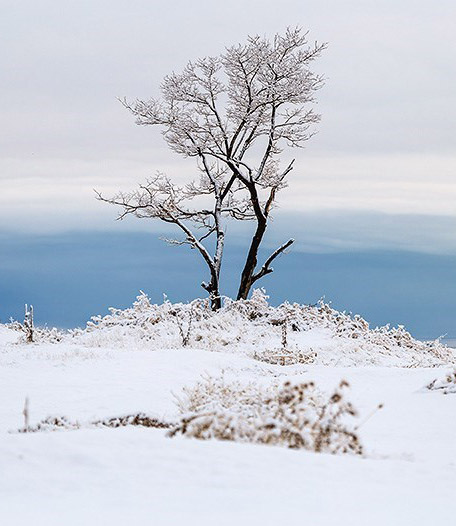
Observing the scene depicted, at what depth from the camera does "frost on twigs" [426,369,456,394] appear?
30.8 ft

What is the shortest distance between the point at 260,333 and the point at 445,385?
339 inches

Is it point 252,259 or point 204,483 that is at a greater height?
point 252,259

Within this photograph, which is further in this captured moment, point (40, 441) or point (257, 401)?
point (257, 401)

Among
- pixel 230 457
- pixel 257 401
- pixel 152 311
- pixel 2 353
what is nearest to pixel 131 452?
pixel 230 457

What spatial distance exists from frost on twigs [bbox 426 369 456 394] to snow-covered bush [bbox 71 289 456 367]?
16.7 ft

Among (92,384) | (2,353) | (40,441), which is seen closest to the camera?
(40,441)

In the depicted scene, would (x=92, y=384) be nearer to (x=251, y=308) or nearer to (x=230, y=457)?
(x=230, y=457)

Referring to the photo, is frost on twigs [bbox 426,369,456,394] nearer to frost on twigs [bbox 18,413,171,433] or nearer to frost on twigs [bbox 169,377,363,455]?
frost on twigs [bbox 18,413,171,433]

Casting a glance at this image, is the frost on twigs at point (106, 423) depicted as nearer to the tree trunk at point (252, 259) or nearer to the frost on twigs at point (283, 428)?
the frost on twigs at point (283, 428)

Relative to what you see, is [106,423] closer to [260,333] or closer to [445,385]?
[445,385]

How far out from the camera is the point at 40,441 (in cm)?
437

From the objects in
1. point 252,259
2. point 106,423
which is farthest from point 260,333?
point 106,423

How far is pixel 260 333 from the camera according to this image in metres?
17.9

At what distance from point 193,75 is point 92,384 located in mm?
15013
